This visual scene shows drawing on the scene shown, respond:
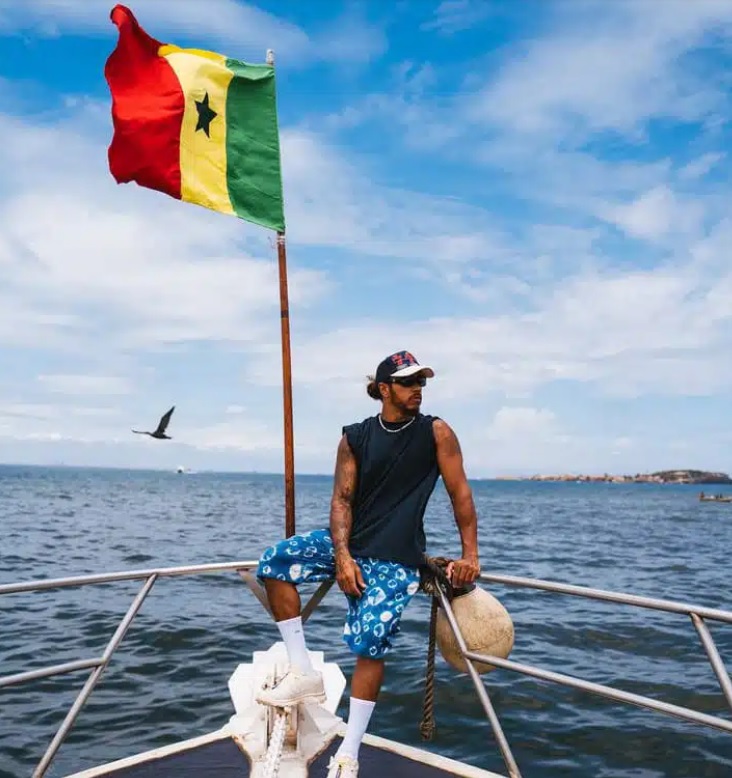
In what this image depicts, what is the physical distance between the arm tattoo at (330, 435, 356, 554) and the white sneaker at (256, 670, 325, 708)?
0.76m

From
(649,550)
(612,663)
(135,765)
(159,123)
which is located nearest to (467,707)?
(612,663)

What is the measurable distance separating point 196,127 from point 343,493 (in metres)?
3.09

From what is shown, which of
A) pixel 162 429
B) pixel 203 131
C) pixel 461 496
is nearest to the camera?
pixel 461 496

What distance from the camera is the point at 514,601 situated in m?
13.9

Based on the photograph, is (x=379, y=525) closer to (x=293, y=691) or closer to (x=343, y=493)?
(x=343, y=493)

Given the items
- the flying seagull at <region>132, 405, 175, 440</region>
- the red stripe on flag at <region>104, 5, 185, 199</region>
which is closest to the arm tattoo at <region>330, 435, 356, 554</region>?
the red stripe on flag at <region>104, 5, 185, 199</region>

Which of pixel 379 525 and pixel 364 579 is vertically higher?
pixel 379 525

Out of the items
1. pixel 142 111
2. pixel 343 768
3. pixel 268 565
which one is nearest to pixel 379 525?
pixel 268 565

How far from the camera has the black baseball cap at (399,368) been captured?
12.7 feet

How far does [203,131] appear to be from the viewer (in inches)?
212

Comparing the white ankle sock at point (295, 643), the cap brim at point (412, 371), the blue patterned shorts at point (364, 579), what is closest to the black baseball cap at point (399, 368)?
the cap brim at point (412, 371)

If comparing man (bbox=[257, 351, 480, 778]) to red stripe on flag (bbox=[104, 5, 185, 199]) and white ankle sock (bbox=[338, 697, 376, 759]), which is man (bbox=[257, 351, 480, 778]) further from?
A: red stripe on flag (bbox=[104, 5, 185, 199])

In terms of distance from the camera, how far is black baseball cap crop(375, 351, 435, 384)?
387 cm

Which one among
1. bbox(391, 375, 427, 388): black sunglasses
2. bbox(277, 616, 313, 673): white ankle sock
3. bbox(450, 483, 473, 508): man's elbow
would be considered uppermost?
bbox(391, 375, 427, 388): black sunglasses
